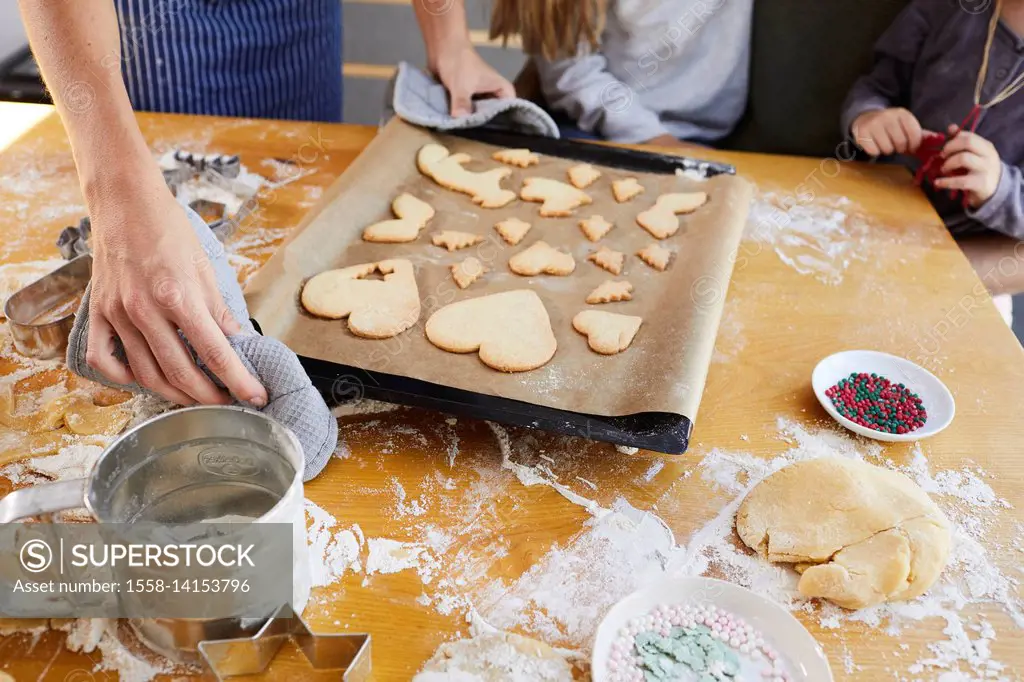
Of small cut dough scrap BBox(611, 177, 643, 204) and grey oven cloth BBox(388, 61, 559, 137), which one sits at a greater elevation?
grey oven cloth BBox(388, 61, 559, 137)

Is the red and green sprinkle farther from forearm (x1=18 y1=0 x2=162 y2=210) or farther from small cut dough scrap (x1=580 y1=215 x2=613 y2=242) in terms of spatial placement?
forearm (x1=18 y1=0 x2=162 y2=210)

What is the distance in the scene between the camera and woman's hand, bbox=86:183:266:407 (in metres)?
0.87

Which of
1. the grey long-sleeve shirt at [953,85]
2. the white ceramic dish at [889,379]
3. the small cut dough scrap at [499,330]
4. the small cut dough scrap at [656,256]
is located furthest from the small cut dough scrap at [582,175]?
the grey long-sleeve shirt at [953,85]

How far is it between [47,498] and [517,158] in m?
1.06

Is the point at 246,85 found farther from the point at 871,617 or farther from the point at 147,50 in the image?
the point at 871,617

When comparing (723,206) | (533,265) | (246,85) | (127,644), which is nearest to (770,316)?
(723,206)

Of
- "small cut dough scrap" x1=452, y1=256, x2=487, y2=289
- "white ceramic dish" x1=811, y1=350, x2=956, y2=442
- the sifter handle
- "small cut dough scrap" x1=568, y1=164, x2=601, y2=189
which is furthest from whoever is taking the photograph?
"small cut dough scrap" x1=568, y1=164, x2=601, y2=189

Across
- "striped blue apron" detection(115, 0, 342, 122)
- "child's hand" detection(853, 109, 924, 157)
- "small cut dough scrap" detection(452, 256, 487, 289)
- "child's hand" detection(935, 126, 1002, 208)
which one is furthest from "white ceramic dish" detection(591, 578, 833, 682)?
"striped blue apron" detection(115, 0, 342, 122)

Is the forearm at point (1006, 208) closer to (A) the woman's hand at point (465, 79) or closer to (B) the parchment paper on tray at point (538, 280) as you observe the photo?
(B) the parchment paper on tray at point (538, 280)

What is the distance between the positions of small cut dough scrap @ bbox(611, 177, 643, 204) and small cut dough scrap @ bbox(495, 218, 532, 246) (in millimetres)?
194

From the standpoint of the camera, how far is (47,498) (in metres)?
0.68

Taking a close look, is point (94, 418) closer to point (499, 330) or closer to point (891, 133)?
point (499, 330)

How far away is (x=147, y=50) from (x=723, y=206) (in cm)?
118

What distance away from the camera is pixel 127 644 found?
2.41 feet
